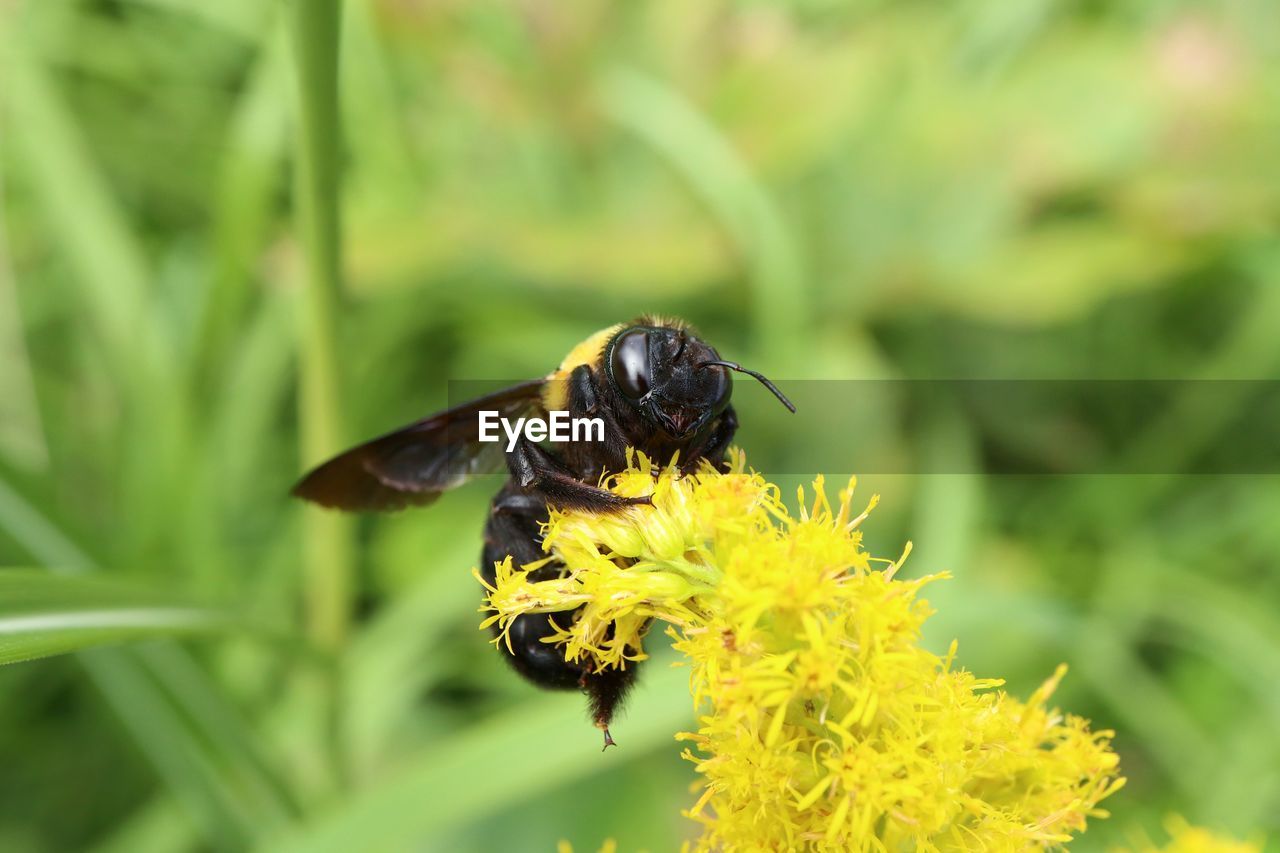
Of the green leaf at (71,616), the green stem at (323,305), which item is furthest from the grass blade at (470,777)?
the green leaf at (71,616)

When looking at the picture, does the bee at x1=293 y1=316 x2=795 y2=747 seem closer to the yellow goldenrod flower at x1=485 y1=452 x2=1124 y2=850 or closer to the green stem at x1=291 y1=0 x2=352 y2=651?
the yellow goldenrod flower at x1=485 y1=452 x2=1124 y2=850

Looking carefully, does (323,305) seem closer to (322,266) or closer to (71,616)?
(322,266)

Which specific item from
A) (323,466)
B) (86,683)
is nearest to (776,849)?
(323,466)

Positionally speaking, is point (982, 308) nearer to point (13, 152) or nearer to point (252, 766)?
point (252, 766)

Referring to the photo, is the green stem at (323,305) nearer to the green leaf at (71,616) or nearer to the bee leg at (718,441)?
the green leaf at (71,616)

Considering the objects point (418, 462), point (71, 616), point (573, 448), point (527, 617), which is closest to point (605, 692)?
point (527, 617)

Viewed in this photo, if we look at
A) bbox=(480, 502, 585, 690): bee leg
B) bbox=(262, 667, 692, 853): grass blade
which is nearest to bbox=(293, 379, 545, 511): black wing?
bbox=(480, 502, 585, 690): bee leg
